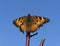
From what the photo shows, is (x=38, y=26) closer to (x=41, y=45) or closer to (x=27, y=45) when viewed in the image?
(x=41, y=45)

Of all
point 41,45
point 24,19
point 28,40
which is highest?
point 24,19

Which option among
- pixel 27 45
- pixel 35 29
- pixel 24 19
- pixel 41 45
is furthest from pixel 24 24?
pixel 27 45

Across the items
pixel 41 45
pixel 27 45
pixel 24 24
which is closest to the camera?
pixel 27 45

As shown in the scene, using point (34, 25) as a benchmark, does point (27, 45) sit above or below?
below

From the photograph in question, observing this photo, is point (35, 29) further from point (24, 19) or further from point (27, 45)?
point (27, 45)

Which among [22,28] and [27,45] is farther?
[22,28]

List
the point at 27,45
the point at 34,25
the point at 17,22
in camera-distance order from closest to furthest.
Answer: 1. the point at 27,45
2. the point at 34,25
3. the point at 17,22

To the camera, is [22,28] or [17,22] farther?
[17,22]

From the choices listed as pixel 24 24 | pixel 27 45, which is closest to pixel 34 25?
pixel 24 24

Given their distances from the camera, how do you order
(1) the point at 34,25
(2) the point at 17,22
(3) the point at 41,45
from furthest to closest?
(2) the point at 17,22, (1) the point at 34,25, (3) the point at 41,45
